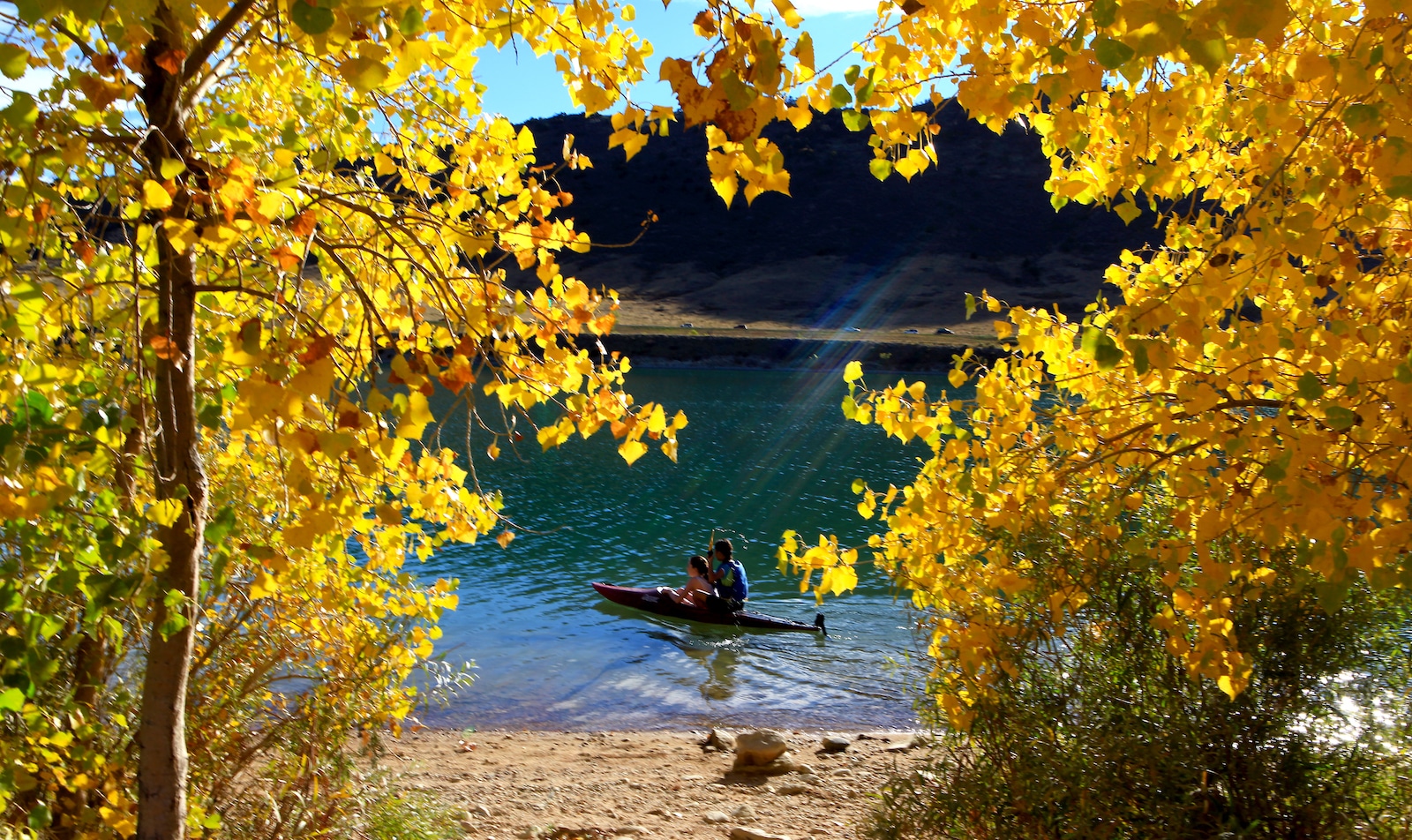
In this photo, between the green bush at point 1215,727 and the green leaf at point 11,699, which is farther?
the green bush at point 1215,727

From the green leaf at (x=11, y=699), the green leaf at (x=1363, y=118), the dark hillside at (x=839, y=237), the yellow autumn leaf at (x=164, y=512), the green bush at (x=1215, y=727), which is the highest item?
the dark hillside at (x=839, y=237)

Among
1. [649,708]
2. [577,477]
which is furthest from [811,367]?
[649,708]

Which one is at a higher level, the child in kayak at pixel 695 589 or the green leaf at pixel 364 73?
the green leaf at pixel 364 73

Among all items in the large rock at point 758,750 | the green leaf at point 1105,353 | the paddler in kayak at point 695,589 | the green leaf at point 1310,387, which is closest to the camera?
the green leaf at point 1105,353

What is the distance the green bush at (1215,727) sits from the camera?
133 inches

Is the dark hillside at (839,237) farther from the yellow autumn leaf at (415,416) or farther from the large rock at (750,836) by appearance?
the yellow autumn leaf at (415,416)

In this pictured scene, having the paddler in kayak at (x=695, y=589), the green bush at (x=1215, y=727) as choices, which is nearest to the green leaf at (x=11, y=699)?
the green bush at (x=1215, y=727)

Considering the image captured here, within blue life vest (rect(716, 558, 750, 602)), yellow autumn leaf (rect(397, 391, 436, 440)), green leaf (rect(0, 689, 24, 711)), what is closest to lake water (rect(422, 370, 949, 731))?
blue life vest (rect(716, 558, 750, 602))

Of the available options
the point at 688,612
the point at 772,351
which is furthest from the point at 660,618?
the point at 772,351

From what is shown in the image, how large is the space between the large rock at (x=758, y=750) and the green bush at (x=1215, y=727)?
3868mm

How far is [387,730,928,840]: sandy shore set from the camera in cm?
602

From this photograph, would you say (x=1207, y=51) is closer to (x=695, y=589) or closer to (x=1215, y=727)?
(x=1215, y=727)

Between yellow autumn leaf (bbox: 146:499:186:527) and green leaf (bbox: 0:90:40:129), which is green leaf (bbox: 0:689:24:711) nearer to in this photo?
yellow autumn leaf (bbox: 146:499:186:527)

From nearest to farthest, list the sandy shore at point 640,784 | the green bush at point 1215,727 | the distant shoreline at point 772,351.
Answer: the green bush at point 1215,727 < the sandy shore at point 640,784 < the distant shoreline at point 772,351
